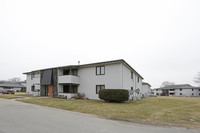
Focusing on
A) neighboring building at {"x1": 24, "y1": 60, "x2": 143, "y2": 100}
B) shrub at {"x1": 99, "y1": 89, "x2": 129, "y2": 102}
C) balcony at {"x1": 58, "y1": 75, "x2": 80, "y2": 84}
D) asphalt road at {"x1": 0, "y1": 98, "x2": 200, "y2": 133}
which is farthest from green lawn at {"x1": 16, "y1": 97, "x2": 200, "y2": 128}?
balcony at {"x1": 58, "y1": 75, "x2": 80, "y2": 84}

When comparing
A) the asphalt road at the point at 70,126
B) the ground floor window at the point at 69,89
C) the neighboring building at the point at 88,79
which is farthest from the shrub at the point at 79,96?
the asphalt road at the point at 70,126

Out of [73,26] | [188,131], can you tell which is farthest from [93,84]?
[188,131]

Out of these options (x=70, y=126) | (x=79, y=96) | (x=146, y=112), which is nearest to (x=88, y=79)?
(x=79, y=96)

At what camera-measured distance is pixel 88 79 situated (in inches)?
816

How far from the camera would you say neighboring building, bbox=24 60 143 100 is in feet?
60.5

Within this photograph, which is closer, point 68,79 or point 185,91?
point 68,79

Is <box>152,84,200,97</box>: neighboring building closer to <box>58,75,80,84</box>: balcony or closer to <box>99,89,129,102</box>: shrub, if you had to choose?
<box>99,89,129,102</box>: shrub

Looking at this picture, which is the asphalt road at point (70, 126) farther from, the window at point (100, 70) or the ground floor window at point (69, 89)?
the ground floor window at point (69, 89)

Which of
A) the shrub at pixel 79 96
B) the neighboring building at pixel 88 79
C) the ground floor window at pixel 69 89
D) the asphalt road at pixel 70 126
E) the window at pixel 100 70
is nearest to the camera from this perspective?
the asphalt road at pixel 70 126

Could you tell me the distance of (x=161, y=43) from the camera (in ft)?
65.2

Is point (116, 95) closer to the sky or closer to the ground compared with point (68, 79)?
closer to the ground

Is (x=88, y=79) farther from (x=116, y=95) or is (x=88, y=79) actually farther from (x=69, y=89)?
(x=116, y=95)

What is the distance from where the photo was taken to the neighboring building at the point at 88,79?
18438 mm

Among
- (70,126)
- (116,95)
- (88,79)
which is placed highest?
(88,79)
